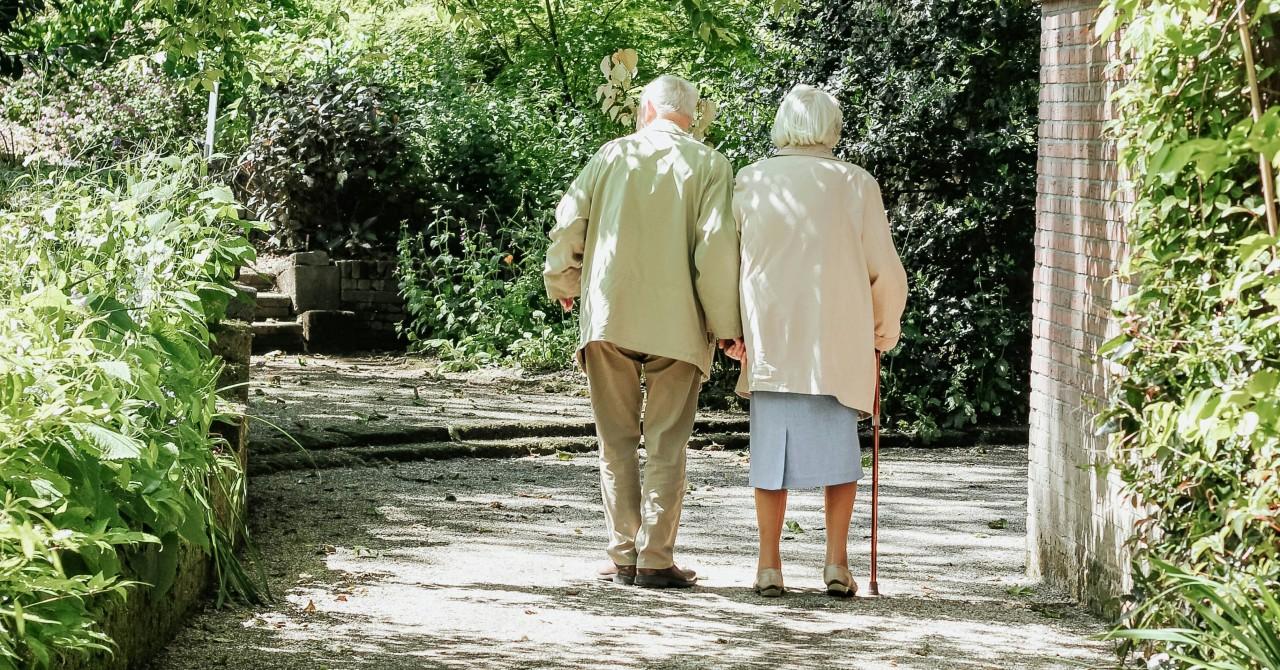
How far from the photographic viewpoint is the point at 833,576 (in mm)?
5504

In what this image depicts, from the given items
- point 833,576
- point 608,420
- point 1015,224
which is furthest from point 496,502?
point 1015,224

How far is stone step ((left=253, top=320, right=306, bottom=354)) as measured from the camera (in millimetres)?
12500

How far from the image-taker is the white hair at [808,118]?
5441mm

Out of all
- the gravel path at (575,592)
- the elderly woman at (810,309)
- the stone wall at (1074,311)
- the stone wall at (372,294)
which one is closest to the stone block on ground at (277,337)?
the stone wall at (372,294)

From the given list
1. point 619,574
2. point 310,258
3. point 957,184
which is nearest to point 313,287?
point 310,258

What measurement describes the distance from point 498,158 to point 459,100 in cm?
93

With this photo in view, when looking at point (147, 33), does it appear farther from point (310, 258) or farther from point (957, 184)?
point (957, 184)

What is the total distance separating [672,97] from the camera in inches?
225

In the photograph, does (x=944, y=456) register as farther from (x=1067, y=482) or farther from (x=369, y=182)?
(x=369, y=182)

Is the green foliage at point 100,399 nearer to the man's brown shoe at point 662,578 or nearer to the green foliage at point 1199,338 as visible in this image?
the man's brown shoe at point 662,578

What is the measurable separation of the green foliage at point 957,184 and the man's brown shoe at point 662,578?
14.4ft

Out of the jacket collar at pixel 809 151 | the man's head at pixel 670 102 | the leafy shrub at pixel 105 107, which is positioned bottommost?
the jacket collar at pixel 809 151

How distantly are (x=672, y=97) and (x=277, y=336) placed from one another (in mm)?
7657

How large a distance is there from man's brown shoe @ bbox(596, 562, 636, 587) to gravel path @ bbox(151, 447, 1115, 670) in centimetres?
6
